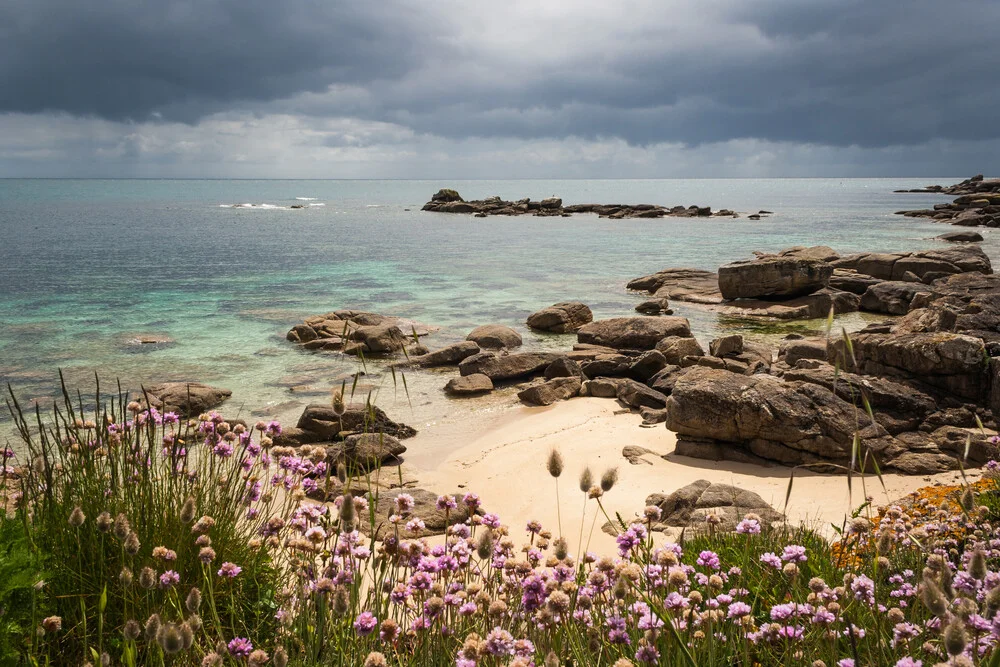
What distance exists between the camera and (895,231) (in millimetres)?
56312

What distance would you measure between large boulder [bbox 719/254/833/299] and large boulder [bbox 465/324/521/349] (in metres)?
10.7

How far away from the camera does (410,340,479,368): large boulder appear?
16.5m

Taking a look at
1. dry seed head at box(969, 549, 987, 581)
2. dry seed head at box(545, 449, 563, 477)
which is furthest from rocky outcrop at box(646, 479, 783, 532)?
dry seed head at box(969, 549, 987, 581)

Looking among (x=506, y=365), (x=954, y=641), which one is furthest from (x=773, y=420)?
(x=506, y=365)

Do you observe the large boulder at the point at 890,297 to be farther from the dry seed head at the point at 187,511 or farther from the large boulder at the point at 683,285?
the dry seed head at the point at 187,511

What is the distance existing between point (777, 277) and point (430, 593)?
24345 millimetres

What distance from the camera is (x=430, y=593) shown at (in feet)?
10.5

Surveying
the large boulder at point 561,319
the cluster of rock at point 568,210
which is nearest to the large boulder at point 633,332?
the large boulder at point 561,319

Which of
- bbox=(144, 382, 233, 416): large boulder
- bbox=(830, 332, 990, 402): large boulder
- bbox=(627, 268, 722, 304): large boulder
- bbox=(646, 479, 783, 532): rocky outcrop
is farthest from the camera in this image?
bbox=(627, 268, 722, 304): large boulder

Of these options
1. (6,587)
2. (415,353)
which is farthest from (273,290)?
(6,587)

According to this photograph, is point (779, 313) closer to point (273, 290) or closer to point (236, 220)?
point (273, 290)

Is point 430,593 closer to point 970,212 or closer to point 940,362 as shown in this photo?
point 940,362

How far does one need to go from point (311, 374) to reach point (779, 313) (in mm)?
15753

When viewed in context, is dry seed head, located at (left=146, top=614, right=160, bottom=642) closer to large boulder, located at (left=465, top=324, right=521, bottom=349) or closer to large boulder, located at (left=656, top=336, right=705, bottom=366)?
large boulder, located at (left=656, top=336, right=705, bottom=366)
